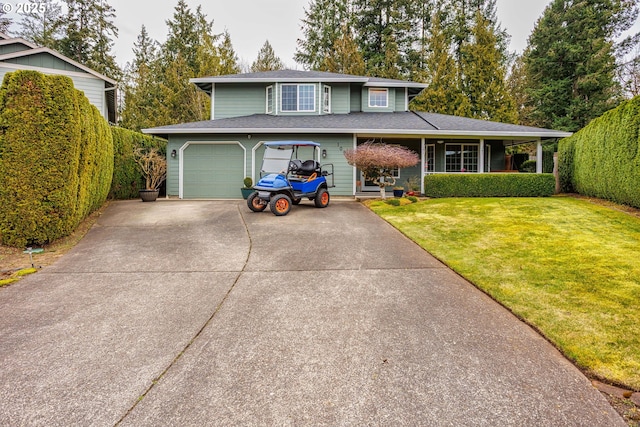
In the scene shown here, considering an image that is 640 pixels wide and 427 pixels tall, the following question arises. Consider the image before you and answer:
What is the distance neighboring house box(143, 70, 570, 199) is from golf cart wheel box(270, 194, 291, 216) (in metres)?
4.51

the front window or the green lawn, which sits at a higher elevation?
the front window

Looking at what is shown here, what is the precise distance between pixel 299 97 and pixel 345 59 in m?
12.2

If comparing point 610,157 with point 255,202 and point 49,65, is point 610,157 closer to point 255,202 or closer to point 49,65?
point 255,202

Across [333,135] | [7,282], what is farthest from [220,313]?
[333,135]

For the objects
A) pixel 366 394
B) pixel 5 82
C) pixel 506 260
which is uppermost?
pixel 5 82

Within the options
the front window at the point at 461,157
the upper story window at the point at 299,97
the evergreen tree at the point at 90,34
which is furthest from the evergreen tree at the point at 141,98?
the front window at the point at 461,157

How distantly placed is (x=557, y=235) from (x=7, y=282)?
9410 mm

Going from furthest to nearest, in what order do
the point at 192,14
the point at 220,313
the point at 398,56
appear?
the point at 192,14 < the point at 398,56 < the point at 220,313

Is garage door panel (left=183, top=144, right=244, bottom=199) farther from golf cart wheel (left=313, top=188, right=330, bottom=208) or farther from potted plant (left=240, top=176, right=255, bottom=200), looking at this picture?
golf cart wheel (left=313, top=188, right=330, bottom=208)

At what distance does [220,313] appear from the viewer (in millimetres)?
3814

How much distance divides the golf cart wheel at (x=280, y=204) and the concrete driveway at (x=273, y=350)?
3.57 metres

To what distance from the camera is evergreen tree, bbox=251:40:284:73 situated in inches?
1131

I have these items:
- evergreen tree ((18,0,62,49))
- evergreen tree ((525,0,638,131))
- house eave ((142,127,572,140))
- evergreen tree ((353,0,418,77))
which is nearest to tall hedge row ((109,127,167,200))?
house eave ((142,127,572,140))

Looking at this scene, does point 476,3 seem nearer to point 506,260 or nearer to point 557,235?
point 557,235
